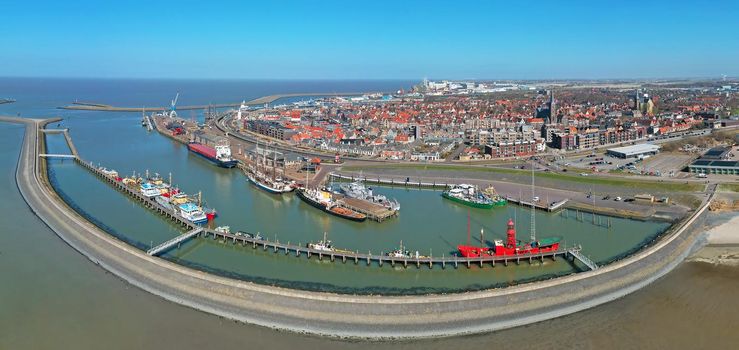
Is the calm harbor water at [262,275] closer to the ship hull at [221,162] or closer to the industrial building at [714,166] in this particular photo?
the ship hull at [221,162]

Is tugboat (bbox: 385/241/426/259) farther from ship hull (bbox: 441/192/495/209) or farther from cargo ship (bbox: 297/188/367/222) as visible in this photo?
ship hull (bbox: 441/192/495/209)

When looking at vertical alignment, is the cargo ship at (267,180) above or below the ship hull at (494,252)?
above

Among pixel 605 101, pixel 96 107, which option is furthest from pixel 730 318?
pixel 96 107

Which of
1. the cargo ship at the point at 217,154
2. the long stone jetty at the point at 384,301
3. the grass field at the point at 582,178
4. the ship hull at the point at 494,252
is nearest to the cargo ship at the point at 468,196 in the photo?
the grass field at the point at 582,178

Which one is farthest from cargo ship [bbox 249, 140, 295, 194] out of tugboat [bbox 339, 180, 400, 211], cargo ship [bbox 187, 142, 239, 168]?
tugboat [bbox 339, 180, 400, 211]

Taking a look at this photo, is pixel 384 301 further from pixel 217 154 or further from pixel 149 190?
pixel 217 154

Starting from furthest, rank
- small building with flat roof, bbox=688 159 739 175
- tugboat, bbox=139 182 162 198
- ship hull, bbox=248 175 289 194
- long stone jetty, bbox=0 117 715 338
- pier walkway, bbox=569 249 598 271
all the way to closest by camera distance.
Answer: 1. small building with flat roof, bbox=688 159 739 175
2. ship hull, bbox=248 175 289 194
3. tugboat, bbox=139 182 162 198
4. pier walkway, bbox=569 249 598 271
5. long stone jetty, bbox=0 117 715 338

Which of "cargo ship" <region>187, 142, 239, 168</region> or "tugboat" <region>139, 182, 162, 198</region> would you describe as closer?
"tugboat" <region>139, 182, 162, 198</region>
